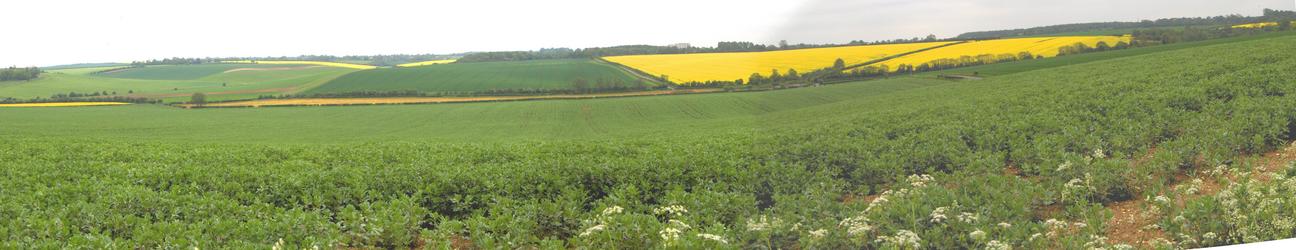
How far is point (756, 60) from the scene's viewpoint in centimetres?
679

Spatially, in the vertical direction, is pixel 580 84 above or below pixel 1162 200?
above

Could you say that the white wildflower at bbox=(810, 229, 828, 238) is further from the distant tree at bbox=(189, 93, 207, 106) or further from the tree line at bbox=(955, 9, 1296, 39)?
the distant tree at bbox=(189, 93, 207, 106)

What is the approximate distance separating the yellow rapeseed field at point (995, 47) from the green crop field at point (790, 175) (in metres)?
0.49

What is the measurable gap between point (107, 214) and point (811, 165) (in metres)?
6.13

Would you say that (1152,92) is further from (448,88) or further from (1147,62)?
(448,88)

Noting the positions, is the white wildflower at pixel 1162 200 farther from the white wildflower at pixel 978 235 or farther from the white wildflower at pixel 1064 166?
the white wildflower at pixel 978 235

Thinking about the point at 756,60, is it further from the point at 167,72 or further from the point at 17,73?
the point at 167,72

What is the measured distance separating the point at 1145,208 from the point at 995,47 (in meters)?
2.98

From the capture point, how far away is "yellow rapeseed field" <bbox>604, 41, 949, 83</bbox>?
6301mm

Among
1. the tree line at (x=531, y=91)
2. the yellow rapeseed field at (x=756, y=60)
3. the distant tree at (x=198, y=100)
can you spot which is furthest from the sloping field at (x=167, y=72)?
the yellow rapeseed field at (x=756, y=60)

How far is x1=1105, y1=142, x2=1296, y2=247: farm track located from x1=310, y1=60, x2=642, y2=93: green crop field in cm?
674

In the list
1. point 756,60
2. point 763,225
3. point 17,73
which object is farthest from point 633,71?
point 17,73

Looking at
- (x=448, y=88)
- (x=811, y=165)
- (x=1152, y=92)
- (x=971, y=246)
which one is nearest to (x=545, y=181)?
(x=811, y=165)

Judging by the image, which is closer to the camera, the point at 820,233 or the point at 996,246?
the point at 996,246
